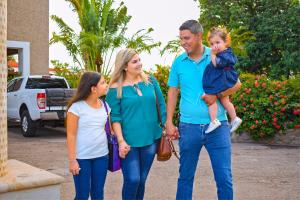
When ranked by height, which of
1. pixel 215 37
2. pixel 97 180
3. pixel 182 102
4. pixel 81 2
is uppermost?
pixel 81 2

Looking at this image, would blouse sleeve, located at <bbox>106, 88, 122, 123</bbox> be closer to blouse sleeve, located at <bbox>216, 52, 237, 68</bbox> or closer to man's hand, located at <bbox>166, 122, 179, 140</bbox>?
man's hand, located at <bbox>166, 122, 179, 140</bbox>

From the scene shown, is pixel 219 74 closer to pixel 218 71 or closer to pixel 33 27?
pixel 218 71

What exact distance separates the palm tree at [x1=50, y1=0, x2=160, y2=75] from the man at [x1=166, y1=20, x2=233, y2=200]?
18.2m

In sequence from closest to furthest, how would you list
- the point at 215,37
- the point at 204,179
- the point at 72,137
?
the point at 72,137 < the point at 215,37 < the point at 204,179

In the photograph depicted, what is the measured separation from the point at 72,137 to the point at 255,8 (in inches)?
937

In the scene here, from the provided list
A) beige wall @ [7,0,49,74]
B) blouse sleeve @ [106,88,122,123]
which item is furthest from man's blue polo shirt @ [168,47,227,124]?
beige wall @ [7,0,49,74]

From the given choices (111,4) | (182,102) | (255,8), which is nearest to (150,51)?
(111,4)

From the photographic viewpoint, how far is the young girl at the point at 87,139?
3.94 metres

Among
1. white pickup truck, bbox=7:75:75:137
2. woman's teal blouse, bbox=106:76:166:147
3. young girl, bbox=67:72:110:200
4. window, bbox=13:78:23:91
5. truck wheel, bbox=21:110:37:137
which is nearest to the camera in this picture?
young girl, bbox=67:72:110:200

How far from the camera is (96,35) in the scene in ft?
77.4

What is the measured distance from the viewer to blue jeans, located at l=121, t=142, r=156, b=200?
4.16 metres

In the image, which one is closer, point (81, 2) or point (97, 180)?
point (97, 180)

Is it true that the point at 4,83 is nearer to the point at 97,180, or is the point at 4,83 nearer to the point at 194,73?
the point at 97,180

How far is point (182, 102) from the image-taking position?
4352 mm
